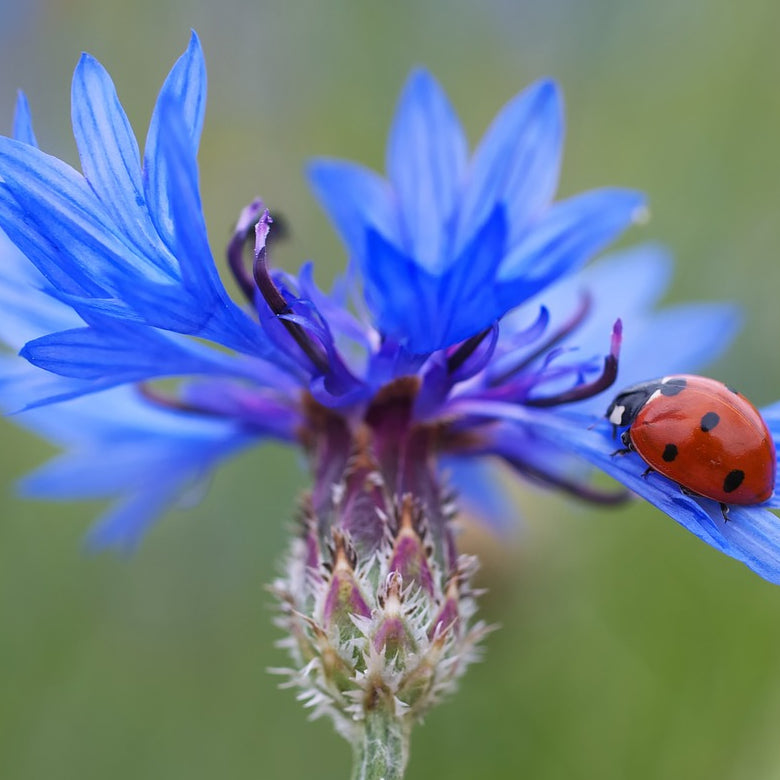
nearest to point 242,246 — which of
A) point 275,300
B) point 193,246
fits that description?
point 275,300

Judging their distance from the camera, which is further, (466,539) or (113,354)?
(466,539)

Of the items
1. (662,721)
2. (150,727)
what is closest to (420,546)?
(662,721)

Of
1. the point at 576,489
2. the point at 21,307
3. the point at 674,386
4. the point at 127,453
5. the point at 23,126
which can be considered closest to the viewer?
the point at 23,126

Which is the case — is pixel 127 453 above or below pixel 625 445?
below

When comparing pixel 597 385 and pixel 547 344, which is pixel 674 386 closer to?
pixel 597 385

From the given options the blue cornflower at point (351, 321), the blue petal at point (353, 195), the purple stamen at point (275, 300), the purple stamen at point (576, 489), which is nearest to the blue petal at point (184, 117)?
the blue cornflower at point (351, 321)

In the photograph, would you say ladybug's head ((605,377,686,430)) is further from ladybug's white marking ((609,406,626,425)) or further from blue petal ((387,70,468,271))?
blue petal ((387,70,468,271))
